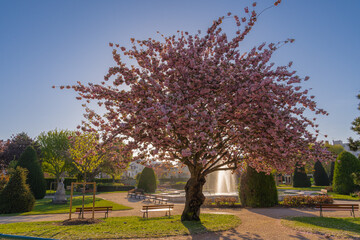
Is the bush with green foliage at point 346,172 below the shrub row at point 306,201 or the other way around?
the other way around

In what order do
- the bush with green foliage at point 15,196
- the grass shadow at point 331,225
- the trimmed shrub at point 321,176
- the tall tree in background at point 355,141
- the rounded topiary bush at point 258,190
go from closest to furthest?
the grass shadow at point 331,225, the bush with green foliage at point 15,196, the rounded topiary bush at point 258,190, the tall tree in background at point 355,141, the trimmed shrub at point 321,176

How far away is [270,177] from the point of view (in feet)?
62.0

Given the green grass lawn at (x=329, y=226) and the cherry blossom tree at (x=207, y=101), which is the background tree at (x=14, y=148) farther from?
the green grass lawn at (x=329, y=226)

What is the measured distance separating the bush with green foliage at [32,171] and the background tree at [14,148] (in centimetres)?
1660

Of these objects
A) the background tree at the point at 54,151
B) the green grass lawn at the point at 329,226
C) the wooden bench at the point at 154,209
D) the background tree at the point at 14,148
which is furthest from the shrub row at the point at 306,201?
the background tree at the point at 14,148

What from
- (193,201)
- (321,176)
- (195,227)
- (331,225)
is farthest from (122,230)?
(321,176)

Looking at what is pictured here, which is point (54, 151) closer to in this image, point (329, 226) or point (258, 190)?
point (258, 190)

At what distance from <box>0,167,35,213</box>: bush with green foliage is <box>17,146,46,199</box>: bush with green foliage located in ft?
32.7

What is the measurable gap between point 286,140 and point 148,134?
576 centimetres

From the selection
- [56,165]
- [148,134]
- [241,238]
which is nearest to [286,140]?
[241,238]

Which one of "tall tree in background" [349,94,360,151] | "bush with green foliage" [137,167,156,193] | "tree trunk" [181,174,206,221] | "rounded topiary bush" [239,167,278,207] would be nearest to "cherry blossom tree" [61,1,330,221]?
"tree trunk" [181,174,206,221]

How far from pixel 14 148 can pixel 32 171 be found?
20.7 m

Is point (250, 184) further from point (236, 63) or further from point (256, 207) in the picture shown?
point (236, 63)

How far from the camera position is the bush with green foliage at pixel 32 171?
26359 millimetres
